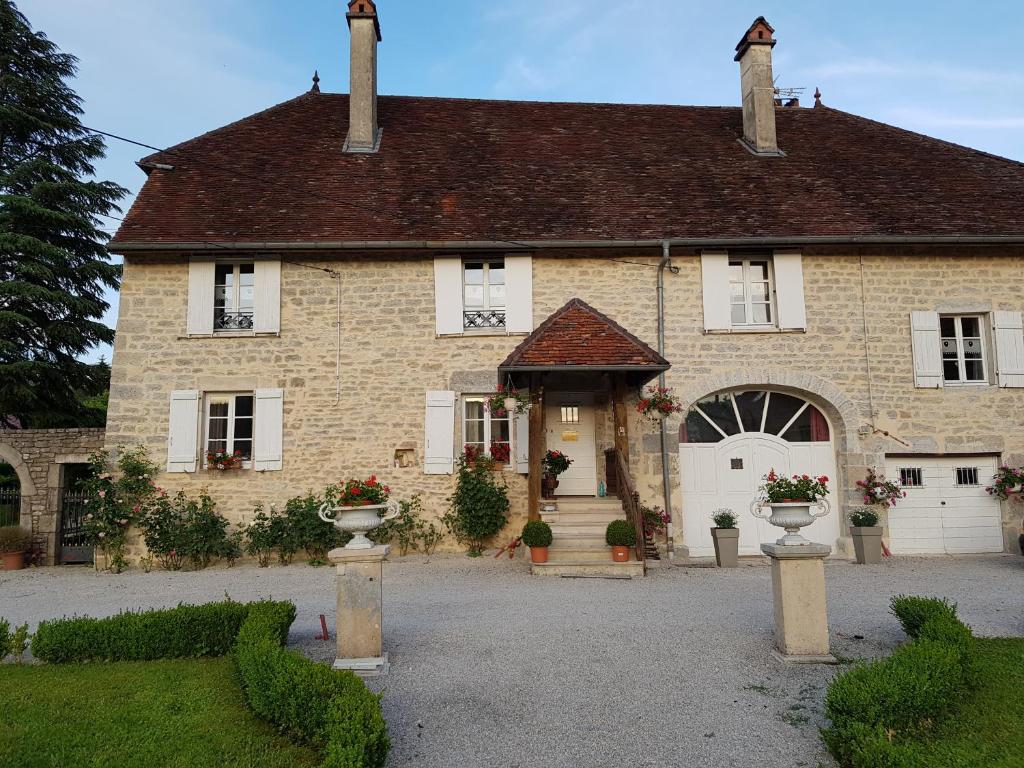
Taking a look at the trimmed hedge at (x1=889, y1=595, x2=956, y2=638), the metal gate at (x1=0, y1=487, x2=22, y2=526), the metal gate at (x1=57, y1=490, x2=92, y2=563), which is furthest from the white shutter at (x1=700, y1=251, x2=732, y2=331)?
the metal gate at (x1=0, y1=487, x2=22, y2=526)

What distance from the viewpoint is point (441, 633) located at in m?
5.95

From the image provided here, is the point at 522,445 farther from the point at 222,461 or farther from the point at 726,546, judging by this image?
the point at 222,461

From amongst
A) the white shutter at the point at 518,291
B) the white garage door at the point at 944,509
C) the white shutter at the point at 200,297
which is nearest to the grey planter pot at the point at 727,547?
the white garage door at the point at 944,509

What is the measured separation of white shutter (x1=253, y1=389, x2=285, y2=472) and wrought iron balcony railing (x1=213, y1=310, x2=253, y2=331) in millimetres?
1108

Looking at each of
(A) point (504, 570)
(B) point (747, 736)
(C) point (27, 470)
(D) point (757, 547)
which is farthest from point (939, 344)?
(C) point (27, 470)

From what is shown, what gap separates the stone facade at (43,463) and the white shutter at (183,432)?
2.27 m

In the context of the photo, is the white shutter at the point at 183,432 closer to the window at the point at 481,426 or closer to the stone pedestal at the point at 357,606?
the window at the point at 481,426

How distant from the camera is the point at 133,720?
12.7 ft

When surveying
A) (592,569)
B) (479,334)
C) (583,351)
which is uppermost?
(479,334)

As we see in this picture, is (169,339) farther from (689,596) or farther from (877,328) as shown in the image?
(877,328)

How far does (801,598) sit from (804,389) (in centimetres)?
613

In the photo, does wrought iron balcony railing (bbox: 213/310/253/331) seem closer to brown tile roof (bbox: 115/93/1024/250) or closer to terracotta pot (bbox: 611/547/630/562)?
brown tile roof (bbox: 115/93/1024/250)

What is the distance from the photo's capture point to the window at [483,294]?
10.7m

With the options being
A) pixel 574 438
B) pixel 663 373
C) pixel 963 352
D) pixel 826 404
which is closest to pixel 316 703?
pixel 574 438
